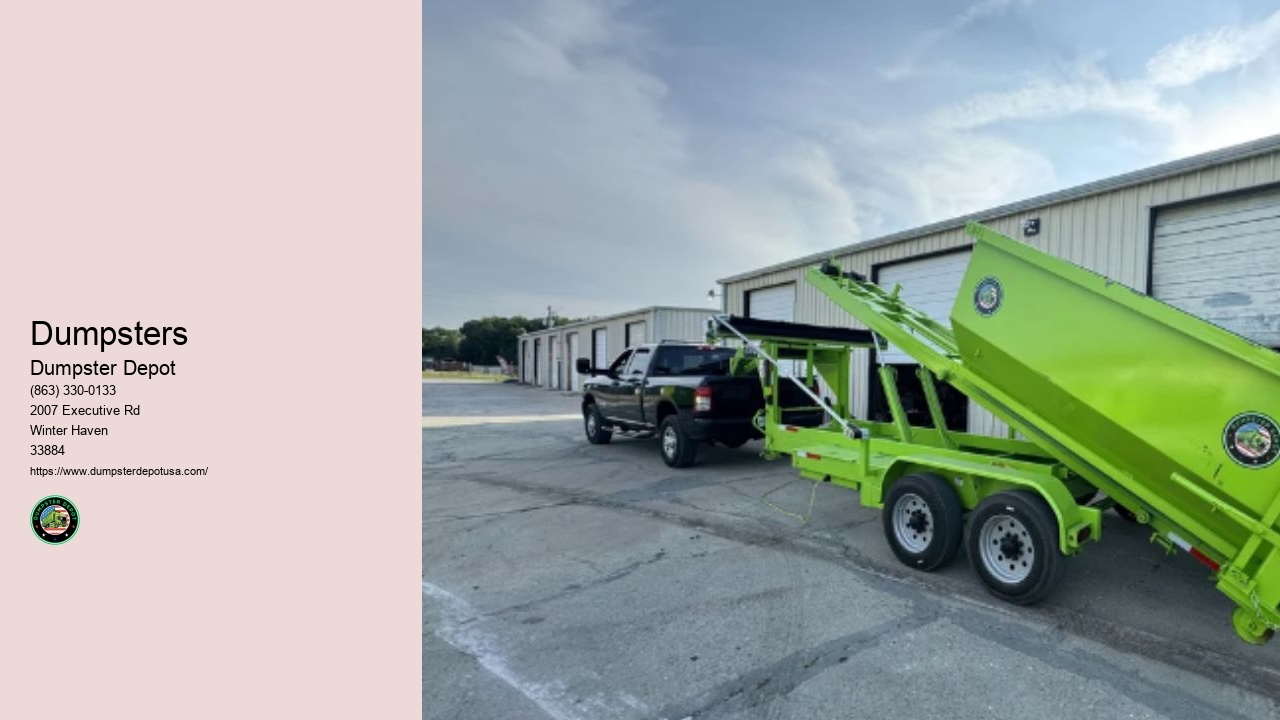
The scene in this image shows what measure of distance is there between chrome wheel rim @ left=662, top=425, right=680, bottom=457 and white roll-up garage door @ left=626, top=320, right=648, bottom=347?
16822mm

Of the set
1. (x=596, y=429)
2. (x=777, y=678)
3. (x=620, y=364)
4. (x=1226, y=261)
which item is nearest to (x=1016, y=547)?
(x=777, y=678)

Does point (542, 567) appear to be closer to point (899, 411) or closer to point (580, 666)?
point (580, 666)

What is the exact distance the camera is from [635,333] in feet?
88.7

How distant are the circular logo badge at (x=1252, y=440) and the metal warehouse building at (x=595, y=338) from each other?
502 inches

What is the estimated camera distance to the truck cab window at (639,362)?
33.2 feet

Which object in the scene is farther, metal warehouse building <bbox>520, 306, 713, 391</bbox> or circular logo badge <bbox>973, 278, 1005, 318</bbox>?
metal warehouse building <bbox>520, 306, 713, 391</bbox>

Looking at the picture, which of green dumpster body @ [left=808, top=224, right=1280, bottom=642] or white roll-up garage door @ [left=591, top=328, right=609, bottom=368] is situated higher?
white roll-up garage door @ [left=591, top=328, right=609, bottom=368]

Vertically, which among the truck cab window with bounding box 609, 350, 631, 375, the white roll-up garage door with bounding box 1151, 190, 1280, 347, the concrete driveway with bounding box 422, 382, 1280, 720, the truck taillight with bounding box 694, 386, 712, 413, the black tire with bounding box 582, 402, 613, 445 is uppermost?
the white roll-up garage door with bounding box 1151, 190, 1280, 347

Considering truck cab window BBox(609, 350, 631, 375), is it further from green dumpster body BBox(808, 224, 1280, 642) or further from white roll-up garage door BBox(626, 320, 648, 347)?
white roll-up garage door BBox(626, 320, 648, 347)

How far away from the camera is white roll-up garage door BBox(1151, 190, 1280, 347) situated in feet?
22.7

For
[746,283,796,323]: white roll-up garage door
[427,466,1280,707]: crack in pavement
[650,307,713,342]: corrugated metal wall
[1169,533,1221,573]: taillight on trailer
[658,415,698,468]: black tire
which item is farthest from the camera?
[650,307,713,342]: corrugated metal wall

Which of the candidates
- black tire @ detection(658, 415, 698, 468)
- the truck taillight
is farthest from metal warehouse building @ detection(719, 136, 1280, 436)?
black tire @ detection(658, 415, 698, 468)
